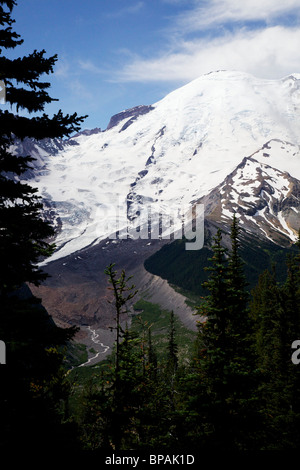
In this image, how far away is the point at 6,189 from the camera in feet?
32.6

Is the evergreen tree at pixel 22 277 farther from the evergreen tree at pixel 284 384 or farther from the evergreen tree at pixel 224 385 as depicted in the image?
the evergreen tree at pixel 284 384

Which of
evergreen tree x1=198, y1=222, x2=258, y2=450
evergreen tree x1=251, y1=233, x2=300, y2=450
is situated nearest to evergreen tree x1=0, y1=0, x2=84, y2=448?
evergreen tree x1=198, y1=222, x2=258, y2=450

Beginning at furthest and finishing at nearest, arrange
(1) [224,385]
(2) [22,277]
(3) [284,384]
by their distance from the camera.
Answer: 1. (3) [284,384]
2. (1) [224,385]
3. (2) [22,277]

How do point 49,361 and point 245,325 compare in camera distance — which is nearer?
point 49,361

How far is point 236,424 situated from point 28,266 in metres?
11.8

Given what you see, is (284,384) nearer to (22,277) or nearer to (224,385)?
(224,385)

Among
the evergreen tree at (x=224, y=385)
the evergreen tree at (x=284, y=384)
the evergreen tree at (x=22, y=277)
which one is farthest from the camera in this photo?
the evergreen tree at (x=284, y=384)

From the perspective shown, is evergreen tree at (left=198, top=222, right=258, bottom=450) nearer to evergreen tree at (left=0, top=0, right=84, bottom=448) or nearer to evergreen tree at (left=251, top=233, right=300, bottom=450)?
evergreen tree at (left=251, top=233, right=300, bottom=450)

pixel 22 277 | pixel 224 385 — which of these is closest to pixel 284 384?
pixel 224 385

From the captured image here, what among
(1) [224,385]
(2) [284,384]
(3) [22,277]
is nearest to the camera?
(3) [22,277]

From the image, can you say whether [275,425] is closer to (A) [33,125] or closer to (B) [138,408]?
(B) [138,408]

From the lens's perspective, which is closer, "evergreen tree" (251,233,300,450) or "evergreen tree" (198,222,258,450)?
"evergreen tree" (198,222,258,450)

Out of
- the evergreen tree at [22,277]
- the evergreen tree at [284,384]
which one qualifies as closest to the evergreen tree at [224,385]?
the evergreen tree at [284,384]
